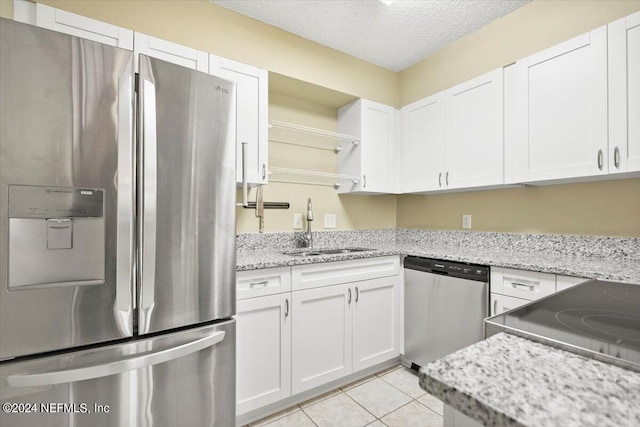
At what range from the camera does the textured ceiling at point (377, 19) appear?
2.14m

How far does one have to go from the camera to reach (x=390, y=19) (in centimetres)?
228

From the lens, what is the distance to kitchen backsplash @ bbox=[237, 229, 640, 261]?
1859 millimetres

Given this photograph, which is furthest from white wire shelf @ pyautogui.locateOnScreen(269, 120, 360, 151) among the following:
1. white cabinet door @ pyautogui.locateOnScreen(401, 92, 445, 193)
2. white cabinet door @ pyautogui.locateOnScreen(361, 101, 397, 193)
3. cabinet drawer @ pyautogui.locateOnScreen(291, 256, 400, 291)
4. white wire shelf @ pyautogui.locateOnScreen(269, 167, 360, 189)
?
cabinet drawer @ pyautogui.locateOnScreen(291, 256, 400, 291)

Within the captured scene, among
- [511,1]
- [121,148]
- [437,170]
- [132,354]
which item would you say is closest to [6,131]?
[121,148]

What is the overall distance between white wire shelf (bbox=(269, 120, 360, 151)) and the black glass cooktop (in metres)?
2.02

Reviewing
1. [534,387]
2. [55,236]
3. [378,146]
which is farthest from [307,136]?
[534,387]

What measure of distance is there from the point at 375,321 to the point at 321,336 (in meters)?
0.48

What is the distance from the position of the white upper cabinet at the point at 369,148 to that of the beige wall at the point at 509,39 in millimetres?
429

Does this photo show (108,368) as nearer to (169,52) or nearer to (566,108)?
(169,52)

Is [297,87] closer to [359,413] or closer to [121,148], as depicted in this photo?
[121,148]

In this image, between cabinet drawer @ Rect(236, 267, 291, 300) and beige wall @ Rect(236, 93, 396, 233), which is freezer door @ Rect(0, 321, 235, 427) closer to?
cabinet drawer @ Rect(236, 267, 291, 300)

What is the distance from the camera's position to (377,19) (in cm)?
229

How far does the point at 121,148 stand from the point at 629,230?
2.66 metres

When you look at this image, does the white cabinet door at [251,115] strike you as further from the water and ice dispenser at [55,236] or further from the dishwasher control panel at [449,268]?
the dishwasher control panel at [449,268]
